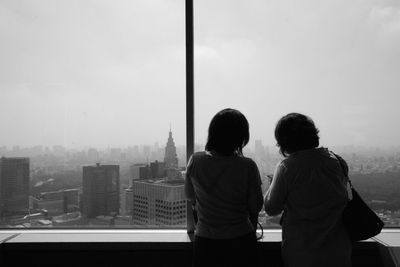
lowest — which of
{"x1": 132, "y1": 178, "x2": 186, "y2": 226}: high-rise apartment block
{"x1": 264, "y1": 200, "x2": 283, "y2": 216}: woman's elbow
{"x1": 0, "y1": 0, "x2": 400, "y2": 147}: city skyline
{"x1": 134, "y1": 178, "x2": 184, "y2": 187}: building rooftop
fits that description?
{"x1": 132, "y1": 178, "x2": 186, "y2": 226}: high-rise apartment block

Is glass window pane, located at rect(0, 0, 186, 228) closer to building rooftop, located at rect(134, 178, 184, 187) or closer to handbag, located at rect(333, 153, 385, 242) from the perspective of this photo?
building rooftop, located at rect(134, 178, 184, 187)

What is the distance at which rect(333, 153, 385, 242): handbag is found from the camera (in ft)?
4.41

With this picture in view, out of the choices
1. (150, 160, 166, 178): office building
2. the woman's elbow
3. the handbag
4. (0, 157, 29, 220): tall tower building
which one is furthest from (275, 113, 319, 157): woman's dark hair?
(0, 157, 29, 220): tall tower building

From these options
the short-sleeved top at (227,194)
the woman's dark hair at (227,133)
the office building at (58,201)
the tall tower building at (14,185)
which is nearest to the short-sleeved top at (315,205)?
the short-sleeved top at (227,194)

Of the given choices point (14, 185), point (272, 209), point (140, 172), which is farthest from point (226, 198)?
point (14, 185)

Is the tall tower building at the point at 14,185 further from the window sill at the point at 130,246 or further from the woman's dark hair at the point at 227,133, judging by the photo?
the woman's dark hair at the point at 227,133

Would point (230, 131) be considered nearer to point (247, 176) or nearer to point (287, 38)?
point (247, 176)

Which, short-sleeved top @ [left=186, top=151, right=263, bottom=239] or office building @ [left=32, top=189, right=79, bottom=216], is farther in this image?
office building @ [left=32, top=189, right=79, bottom=216]

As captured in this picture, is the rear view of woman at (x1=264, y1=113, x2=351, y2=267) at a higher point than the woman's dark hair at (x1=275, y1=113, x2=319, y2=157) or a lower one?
lower

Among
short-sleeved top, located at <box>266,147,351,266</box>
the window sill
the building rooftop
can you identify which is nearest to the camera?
short-sleeved top, located at <box>266,147,351,266</box>

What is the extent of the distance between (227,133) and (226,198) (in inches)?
11.7

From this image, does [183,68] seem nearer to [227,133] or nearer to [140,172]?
[140,172]

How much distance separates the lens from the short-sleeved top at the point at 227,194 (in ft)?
4.51

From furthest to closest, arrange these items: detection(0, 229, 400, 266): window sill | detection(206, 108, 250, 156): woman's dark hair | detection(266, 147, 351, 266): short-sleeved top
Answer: detection(0, 229, 400, 266): window sill, detection(206, 108, 250, 156): woman's dark hair, detection(266, 147, 351, 266): short-sleeved top
